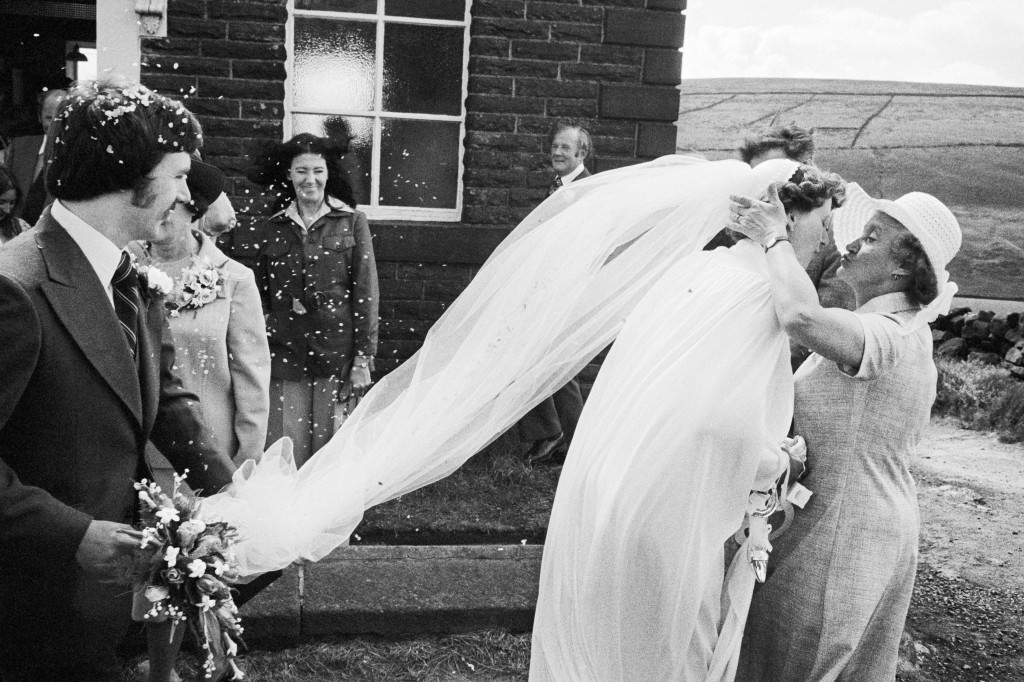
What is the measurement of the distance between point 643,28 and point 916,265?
4788 millimetres

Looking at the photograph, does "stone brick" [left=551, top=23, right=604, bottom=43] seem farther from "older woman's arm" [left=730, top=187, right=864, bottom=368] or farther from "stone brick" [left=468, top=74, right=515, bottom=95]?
"older woman's arm" [left=730, top=187, right=864, bottom=368]

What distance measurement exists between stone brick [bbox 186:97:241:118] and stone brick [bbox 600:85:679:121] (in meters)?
2.63

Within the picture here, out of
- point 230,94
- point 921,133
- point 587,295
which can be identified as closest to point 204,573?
point 587,295

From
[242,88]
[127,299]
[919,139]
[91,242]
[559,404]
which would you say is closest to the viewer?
[91,242]

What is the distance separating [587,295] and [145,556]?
1659mm

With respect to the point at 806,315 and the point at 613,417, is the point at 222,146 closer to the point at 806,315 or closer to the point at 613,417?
the point at 613,417

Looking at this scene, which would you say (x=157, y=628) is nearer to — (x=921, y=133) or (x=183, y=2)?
(x=183, y=2)

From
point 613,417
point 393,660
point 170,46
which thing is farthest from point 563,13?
point 613,417

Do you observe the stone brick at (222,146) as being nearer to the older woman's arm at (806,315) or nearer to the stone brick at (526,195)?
the stone brick at (526,195)

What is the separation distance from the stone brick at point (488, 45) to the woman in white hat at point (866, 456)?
4.57 meters

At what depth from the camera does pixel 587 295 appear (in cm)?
338

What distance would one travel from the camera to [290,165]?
5949mm

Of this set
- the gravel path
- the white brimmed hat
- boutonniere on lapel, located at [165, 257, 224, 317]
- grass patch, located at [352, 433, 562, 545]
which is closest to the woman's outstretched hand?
the white brimmed hat

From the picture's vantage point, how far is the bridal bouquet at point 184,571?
228cm
